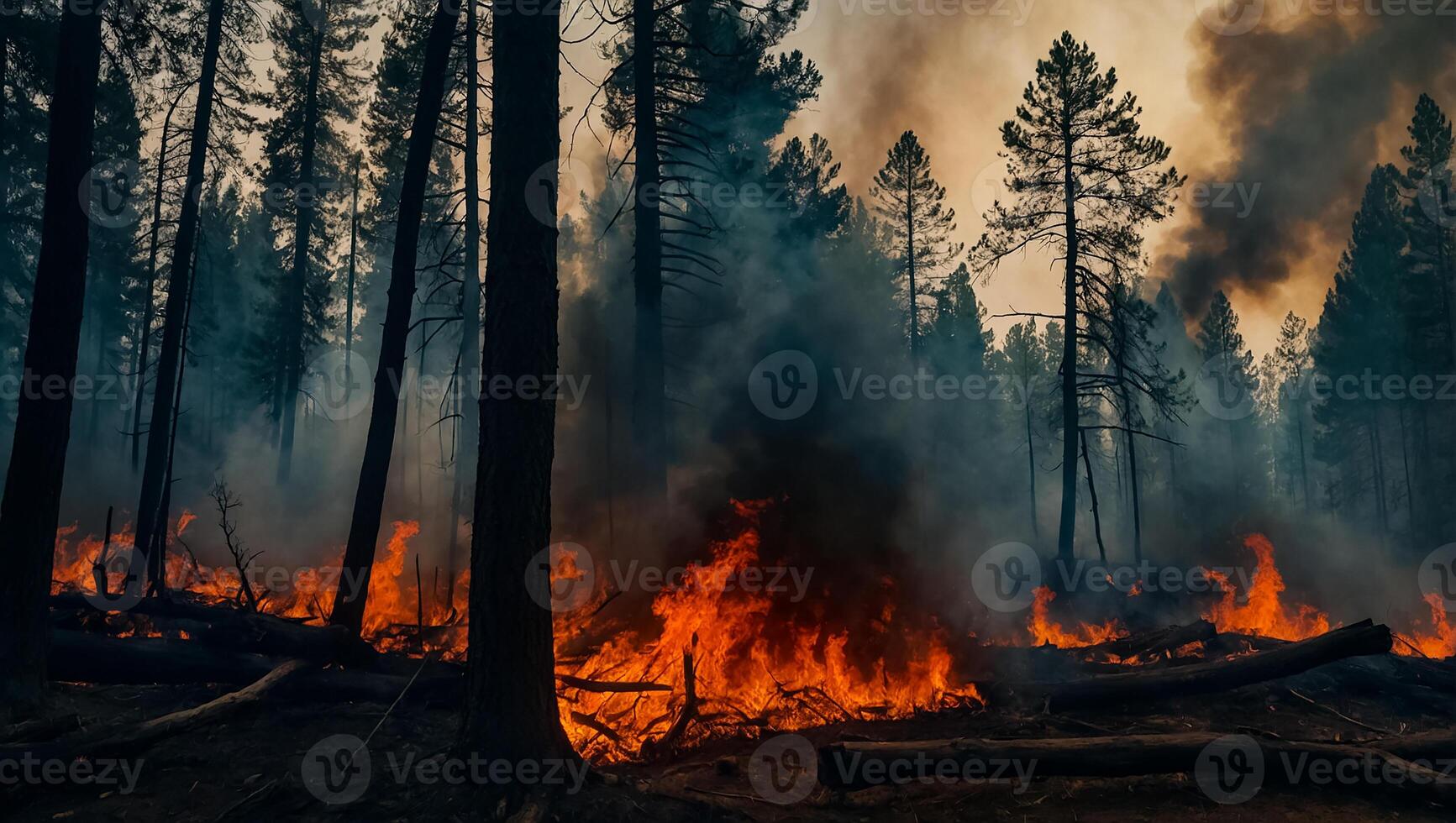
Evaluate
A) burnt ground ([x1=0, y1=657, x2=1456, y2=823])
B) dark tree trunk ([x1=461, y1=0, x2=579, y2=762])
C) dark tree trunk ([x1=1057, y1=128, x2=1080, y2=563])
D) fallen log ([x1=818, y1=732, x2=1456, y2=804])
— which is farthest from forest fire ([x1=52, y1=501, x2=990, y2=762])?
dark tree trunk ([x1=1057, y1=128, x2=1080, y2=563])

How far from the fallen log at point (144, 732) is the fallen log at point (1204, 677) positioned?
28.0ft

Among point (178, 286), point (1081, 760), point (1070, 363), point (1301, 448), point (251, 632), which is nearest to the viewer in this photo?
point (1081, 760)

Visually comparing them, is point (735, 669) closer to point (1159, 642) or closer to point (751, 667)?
point (751, 667)

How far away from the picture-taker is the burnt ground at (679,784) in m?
5.25

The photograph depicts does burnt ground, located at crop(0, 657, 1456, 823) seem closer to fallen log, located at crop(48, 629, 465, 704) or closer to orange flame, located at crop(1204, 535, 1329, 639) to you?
fallen log, located at crop(48, 629, 465, 704)

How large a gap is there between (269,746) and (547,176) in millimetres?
6058

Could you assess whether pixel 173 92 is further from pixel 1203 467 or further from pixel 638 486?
pixel 1203 467

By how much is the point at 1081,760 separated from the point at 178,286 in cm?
1721

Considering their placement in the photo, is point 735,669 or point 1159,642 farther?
point 1159,642

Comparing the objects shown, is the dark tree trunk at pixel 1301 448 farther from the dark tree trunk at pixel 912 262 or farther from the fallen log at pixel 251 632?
the fallen log at pixel 251 632

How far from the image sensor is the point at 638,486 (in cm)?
1365

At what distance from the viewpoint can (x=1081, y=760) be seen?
659cm

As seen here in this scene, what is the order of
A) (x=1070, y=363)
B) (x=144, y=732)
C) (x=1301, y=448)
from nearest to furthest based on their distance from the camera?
1. (x=144, y=732)
2. (x=1070, y=363)
3. (x=1301, y=448)

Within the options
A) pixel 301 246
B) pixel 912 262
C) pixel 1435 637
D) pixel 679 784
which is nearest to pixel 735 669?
pixel 679 784
